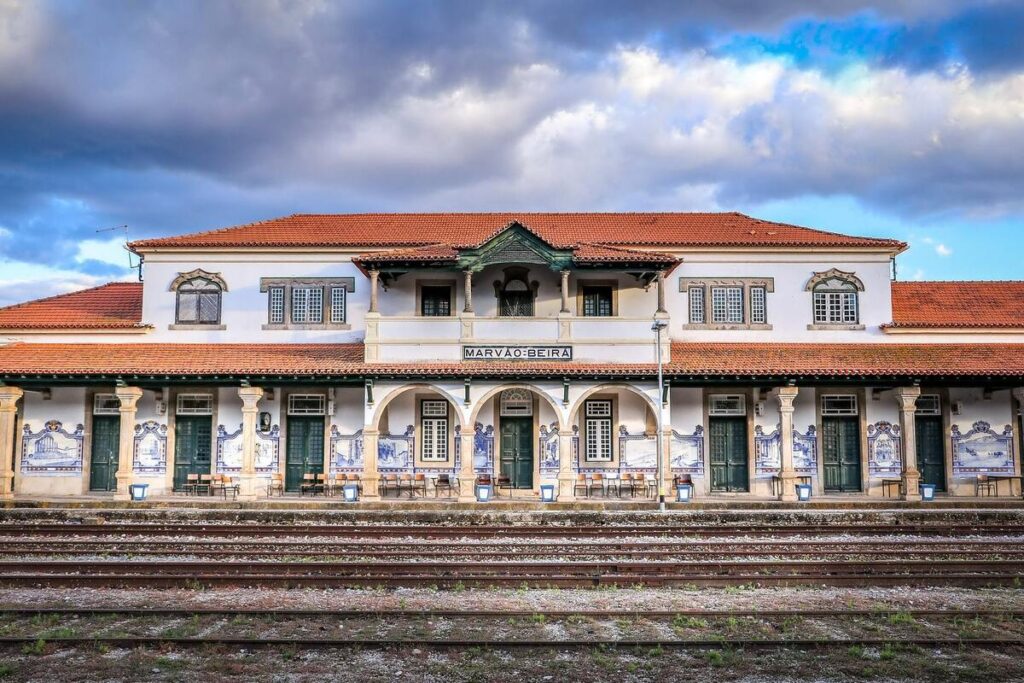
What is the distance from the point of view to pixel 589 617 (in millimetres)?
10156

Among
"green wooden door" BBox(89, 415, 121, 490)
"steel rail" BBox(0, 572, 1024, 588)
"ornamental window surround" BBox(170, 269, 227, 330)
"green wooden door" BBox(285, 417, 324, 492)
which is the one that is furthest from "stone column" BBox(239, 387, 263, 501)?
"steel rail" BBox(0, 572, 1024, 588)

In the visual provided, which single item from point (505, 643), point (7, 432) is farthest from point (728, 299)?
point (7, 432)

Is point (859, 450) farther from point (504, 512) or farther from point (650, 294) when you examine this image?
point (504, 512)

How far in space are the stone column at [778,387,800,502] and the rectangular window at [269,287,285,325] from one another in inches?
553


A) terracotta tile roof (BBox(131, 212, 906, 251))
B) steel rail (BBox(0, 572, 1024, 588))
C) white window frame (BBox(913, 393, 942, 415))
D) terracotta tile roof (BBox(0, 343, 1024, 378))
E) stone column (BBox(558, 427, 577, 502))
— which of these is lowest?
steel rail (BBox(0, 572, 1024, 588))

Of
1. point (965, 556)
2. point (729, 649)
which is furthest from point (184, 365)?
point (965, 556)

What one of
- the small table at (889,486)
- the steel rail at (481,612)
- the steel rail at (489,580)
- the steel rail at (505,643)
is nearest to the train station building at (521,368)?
the small table at (889,486)

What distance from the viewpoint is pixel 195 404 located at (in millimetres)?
22453

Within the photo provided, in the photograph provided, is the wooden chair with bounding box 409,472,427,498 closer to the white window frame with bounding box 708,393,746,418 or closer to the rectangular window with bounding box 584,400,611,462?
the rectangular window with bounding box 584,400,611,462

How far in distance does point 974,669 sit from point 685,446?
1370 centimetres

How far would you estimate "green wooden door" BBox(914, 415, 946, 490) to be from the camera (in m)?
22.1

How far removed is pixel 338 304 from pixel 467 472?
675cm

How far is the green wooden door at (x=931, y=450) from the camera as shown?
2209 centimetres

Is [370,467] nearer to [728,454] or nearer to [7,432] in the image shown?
[7,432]
